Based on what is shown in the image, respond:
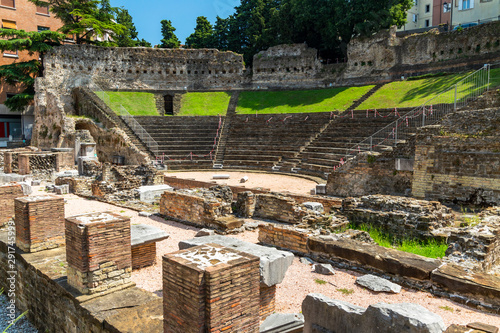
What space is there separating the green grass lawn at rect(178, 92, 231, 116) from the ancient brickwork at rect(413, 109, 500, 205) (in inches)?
852

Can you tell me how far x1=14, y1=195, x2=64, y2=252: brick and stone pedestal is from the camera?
746 centimetres

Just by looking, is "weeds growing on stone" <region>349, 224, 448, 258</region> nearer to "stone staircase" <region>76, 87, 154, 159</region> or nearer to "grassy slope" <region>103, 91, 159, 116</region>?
"stone staircase" <region>76, 87, 154, 159</region>

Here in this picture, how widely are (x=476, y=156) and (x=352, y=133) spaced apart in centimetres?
1088

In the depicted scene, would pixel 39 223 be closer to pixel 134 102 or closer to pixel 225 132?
pixel 225 132

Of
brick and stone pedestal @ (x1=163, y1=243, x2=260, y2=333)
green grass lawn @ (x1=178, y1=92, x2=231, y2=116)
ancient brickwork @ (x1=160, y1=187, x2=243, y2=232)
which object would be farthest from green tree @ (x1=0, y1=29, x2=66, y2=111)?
brick and stone pedestal @ (x1=163, y1=243, x2=260, y2=333)

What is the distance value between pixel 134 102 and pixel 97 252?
98.0 ft

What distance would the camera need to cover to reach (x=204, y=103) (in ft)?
114

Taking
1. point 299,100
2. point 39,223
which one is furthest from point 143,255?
point 299,100

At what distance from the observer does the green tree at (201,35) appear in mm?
47469

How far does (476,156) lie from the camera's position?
11695mm

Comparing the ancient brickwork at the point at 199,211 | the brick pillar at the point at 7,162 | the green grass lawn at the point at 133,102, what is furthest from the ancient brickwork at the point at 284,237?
the green grass lawn at the point at 133,102

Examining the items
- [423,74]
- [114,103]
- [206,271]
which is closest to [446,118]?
[206,271]

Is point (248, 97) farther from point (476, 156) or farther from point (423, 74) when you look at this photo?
point (476, 156)

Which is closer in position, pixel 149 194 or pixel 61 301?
pixel 61 301
